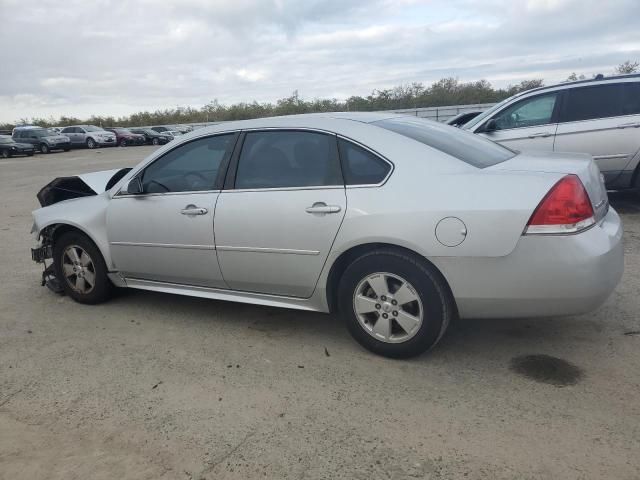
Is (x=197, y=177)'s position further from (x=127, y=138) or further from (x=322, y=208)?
(x=127, y=138)

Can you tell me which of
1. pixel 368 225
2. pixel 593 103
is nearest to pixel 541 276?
pixel 368 225

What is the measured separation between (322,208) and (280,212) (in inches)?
12.2

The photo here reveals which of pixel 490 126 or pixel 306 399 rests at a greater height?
pixel 490 126

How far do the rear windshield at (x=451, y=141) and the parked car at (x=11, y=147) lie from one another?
30997 millimetres

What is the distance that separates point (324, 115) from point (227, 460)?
237 cm

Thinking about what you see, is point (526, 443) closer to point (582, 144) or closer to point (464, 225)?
point (464, 225)

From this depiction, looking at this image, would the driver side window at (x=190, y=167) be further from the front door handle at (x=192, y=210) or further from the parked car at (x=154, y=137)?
the parked car at (x=154, y=137)

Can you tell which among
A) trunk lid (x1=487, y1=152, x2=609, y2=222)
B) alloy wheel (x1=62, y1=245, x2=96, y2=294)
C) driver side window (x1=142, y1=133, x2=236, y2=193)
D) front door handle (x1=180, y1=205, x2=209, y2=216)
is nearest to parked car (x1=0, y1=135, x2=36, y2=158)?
alloy wheel (x1=62, y1=245, x2=96, y2=294)

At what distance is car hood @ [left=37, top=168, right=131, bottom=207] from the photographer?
502 centimetres

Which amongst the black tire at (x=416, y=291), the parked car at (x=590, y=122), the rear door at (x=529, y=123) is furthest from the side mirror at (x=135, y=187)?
the rear door at (x=529, y=123)

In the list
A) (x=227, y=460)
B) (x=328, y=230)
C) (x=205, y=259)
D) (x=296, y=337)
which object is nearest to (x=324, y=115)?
(x=328, y=230)

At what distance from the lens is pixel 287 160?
3.68 m

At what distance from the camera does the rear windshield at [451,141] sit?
340 cm

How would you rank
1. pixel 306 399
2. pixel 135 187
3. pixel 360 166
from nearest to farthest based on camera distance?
pixel 306 399
pixel 360 166
pixel 135 187
